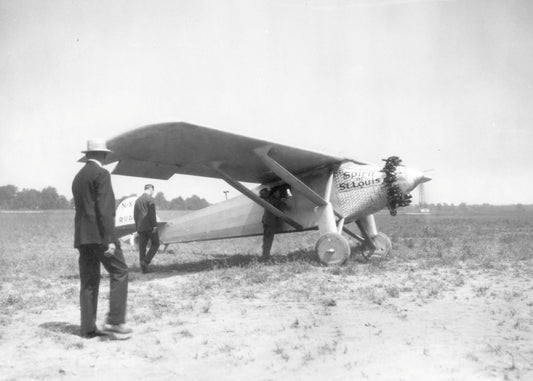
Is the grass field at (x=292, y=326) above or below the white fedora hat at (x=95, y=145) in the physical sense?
below

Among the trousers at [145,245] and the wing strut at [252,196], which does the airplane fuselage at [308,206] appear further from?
the trousers at [145,245]

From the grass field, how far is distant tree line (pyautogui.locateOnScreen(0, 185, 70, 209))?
122366 mm

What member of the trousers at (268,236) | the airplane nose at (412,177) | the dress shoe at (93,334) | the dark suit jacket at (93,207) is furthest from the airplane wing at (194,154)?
the dress shoe at (93,334)

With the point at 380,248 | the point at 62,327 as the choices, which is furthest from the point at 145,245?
the point at 380,248

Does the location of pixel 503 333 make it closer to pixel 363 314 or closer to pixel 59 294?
pixel 363 314

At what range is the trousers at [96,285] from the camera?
4.58 m

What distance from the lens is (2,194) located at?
133m

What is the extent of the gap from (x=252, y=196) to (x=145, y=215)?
86.5 inches

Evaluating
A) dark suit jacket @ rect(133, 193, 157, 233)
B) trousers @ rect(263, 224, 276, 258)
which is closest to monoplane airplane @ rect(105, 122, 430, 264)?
trousers @ rect(263, 224, 276, 258)

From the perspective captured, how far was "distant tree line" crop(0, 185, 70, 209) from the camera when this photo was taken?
120875 millimetres

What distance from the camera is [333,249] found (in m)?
8.73

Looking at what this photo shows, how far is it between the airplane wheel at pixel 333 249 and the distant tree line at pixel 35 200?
398 ft

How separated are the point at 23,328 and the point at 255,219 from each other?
6397mm

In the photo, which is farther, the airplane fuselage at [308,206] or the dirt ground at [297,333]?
the airplane fuselage at [308,206]
